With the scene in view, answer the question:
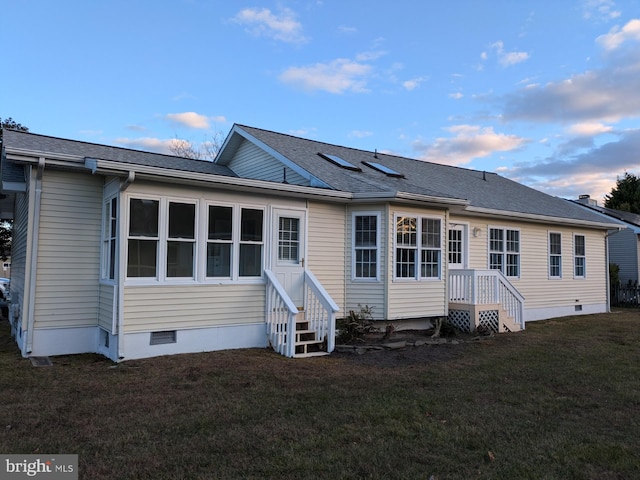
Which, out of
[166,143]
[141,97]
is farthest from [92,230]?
[166,143]

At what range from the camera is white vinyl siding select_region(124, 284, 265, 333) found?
7520mm

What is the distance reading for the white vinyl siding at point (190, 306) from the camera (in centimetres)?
752

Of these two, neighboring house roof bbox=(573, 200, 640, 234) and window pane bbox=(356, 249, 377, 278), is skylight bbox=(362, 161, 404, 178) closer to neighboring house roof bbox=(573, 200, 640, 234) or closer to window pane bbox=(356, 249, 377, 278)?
window pane bbox=(356, 249, 377, 278)

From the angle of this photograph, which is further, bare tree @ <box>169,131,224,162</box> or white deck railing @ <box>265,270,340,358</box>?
bare tree @ <box>169,131,224,162</box>

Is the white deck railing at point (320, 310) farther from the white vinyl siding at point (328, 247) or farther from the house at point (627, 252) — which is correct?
the house at point (627, 252)

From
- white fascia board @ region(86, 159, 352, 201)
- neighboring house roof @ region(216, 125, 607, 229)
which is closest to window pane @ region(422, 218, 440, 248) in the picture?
neighboring house roof @ region(216, 125, 607, 229)

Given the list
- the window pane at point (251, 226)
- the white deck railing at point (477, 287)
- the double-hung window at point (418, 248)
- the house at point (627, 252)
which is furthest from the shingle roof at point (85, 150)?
the house at point (627, 252)

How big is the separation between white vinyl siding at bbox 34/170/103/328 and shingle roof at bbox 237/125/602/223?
182 inches

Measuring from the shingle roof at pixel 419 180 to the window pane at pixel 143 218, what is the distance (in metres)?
3.78

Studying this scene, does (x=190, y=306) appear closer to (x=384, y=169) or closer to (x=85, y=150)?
(x=85, y=150)

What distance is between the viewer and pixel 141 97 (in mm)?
15969

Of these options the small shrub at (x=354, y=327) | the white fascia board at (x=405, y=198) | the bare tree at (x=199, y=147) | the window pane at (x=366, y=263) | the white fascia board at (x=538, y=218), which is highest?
the bare tree at (x=199, y=147)

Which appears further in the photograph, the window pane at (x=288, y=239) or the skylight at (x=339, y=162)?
the skylight at (x=339, y=162)

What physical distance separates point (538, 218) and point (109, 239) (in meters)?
11.5
